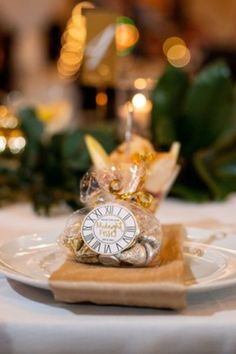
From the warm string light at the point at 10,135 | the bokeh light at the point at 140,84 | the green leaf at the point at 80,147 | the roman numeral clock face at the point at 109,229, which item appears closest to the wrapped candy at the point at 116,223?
the roman numeral clock face at the point at 109,229

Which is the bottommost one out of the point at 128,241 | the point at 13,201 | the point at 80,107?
the point at 80,107

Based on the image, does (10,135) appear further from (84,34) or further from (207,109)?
(207,109)

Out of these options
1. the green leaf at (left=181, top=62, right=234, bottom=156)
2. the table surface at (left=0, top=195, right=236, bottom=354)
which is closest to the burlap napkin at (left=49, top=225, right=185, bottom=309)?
the table surface at (left=0, top=195, right=236, bottom=354)

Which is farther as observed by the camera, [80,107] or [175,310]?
[80,107]

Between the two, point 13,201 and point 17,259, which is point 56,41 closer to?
point 13,201

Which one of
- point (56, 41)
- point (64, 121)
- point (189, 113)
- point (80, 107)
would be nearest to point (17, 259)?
point (189, 113)

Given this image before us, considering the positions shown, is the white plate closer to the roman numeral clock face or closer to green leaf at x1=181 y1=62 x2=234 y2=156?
the roman numeral clock face

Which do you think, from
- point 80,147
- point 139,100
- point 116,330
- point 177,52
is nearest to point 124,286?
point 116,330
